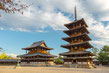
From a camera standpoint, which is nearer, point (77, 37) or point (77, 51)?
point (77, 51)

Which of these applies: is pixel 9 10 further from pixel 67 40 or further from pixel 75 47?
pixel 67 40

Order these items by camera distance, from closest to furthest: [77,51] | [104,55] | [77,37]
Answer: [77,51], [77,37], [104,55]

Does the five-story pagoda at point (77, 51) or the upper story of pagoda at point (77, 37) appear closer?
the five-story pagoda at point (77, 51)

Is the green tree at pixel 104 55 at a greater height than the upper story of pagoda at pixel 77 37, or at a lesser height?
lesser

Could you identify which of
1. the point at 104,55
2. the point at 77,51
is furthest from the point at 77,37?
the point at 104,55

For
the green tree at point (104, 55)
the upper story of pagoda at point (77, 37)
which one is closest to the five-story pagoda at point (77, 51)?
the upper story of pagoda at point (77, 37)

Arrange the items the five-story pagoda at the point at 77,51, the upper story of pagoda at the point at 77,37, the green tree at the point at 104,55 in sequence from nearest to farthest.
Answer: the five-story pagoda at the point at 77,51 → the upper story of pagoda at the point at 77,37 → the green tree at the point at 104,55

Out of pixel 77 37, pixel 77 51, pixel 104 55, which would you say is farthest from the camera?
pixel 104 55

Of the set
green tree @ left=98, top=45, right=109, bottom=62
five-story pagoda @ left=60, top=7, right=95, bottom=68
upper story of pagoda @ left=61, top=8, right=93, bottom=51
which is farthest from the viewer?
green tree @ left=98, top=45, right=109, bottom=62

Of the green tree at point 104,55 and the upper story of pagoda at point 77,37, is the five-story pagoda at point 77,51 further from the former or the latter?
the green tree at point 104,55

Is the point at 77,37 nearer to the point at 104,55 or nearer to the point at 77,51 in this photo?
the point at 77,51

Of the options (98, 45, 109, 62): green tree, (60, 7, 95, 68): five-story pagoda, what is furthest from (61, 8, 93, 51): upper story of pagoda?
(98, 45, 109, 62): green tree

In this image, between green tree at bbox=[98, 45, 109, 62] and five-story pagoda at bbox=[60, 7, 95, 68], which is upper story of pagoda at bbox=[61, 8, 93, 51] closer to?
five-story pagoda at bbox=[60, 7, 95, 68]

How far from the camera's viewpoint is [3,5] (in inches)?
196
